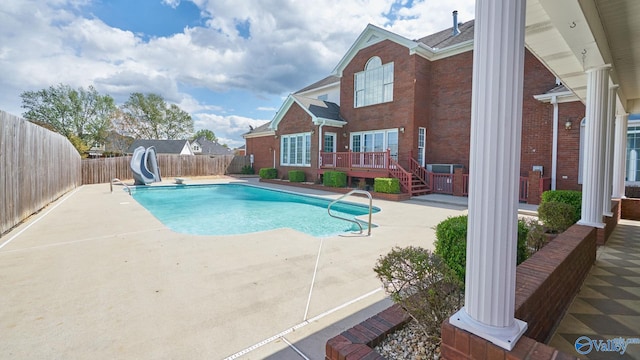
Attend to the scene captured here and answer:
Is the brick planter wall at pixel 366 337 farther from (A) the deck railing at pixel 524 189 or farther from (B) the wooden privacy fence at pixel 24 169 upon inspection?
(A) the deck railing at pixel 524 189

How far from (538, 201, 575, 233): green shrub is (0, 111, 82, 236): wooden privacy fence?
35.0ft

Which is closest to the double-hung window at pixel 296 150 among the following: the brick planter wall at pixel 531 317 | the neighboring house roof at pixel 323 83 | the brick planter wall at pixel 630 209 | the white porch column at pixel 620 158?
the neighboring house roof at pixel 323 83

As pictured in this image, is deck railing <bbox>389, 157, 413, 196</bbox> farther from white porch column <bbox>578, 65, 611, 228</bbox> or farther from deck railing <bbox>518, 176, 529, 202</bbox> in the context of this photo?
white porch column <bbox>578, 65, 611, 228</bbox>

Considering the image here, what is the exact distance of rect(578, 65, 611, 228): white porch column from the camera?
16.5 feet

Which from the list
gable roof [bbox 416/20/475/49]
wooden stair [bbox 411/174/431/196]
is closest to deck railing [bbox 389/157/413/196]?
wooden stair [bbox 411/174/431/196]

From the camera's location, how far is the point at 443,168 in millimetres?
14109

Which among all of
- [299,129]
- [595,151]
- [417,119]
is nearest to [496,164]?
[595,151]

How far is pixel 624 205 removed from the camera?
8531 millimetres

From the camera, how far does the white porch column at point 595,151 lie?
503 centimetres

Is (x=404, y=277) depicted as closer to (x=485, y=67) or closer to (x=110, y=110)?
(x=485, y=67)

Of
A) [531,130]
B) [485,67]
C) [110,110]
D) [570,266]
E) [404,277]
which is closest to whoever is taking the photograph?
[485,67]

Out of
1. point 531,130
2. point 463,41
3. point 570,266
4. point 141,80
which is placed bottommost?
point 570,266

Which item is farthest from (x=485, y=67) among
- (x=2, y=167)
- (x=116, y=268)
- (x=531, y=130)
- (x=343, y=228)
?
(x=531, y=130)

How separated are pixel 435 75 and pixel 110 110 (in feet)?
163
